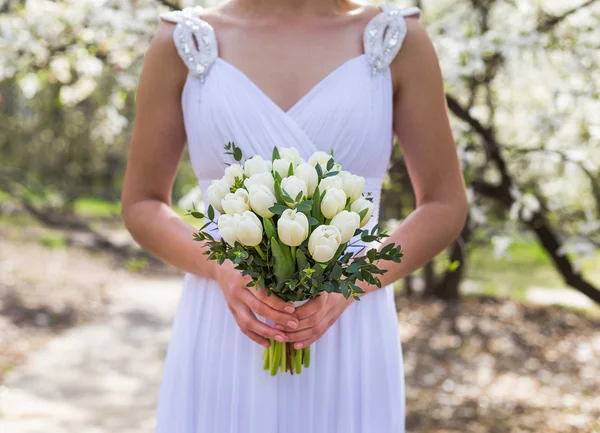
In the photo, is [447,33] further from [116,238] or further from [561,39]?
[116,238]

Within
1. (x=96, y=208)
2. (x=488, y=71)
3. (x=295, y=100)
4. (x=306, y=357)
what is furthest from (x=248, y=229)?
(x=96, y=208)

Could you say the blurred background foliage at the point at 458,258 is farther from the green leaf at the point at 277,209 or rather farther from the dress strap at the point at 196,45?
the green leaf at the point at 277,209

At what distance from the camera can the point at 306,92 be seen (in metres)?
1.85

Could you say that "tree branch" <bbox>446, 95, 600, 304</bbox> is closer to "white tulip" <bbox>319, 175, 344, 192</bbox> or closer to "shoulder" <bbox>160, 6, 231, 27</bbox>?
"shoulder" <bbox>160, 6, 231, 27</bbox>

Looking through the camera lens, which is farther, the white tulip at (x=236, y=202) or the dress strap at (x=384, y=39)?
the dress strap at (x=384, y=39)

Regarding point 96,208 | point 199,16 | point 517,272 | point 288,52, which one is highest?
point 96,208

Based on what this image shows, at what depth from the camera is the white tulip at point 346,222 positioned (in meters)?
1.40

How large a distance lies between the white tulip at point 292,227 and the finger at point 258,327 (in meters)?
0.28

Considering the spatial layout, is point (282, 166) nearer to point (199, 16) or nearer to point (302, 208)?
point (302, 208)

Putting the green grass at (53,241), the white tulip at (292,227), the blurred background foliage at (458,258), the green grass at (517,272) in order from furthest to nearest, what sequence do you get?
the green grass at (53,241)
the green grass at (517,272)
the blurred background foliage at (458,258)
the white tulip at (292,227)

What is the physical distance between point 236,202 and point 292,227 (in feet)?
0.44

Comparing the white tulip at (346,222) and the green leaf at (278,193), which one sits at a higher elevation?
the green leaf at (278,193)

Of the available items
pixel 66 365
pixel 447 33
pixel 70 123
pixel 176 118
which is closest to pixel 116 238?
pixel 70 123

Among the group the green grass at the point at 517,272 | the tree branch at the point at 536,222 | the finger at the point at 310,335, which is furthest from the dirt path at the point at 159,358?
the finger at the point at 310,335
